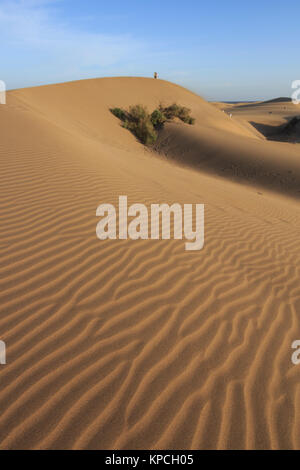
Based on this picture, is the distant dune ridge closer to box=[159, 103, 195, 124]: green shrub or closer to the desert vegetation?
the desert vegetation

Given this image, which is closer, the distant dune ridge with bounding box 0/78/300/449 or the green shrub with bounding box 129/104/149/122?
the distant dune ridge with bounding box 0/78/300/449

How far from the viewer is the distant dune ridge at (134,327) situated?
200cm

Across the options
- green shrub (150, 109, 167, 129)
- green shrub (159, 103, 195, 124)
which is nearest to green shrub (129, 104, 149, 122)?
green shrub (150, 109, 167, 129)

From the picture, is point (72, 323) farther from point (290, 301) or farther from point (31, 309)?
point (290, 301)

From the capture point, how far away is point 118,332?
266cm

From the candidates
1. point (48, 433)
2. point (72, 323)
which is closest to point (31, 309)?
point (72, 323)

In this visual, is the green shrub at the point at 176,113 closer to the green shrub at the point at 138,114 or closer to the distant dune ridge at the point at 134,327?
the green shrub at the point at 138,114

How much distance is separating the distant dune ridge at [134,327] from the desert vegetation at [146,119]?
13.5 m

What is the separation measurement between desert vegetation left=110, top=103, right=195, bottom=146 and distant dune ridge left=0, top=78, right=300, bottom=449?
13.5m

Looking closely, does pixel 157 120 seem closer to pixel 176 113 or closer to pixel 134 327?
pixel 176 113

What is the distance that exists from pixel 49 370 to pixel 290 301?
2.88 m

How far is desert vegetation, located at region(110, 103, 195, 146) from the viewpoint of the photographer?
18602 mm

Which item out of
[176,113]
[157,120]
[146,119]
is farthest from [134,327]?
[176,113]

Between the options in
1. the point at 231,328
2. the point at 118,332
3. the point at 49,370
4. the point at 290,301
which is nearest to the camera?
the point at 49,370
